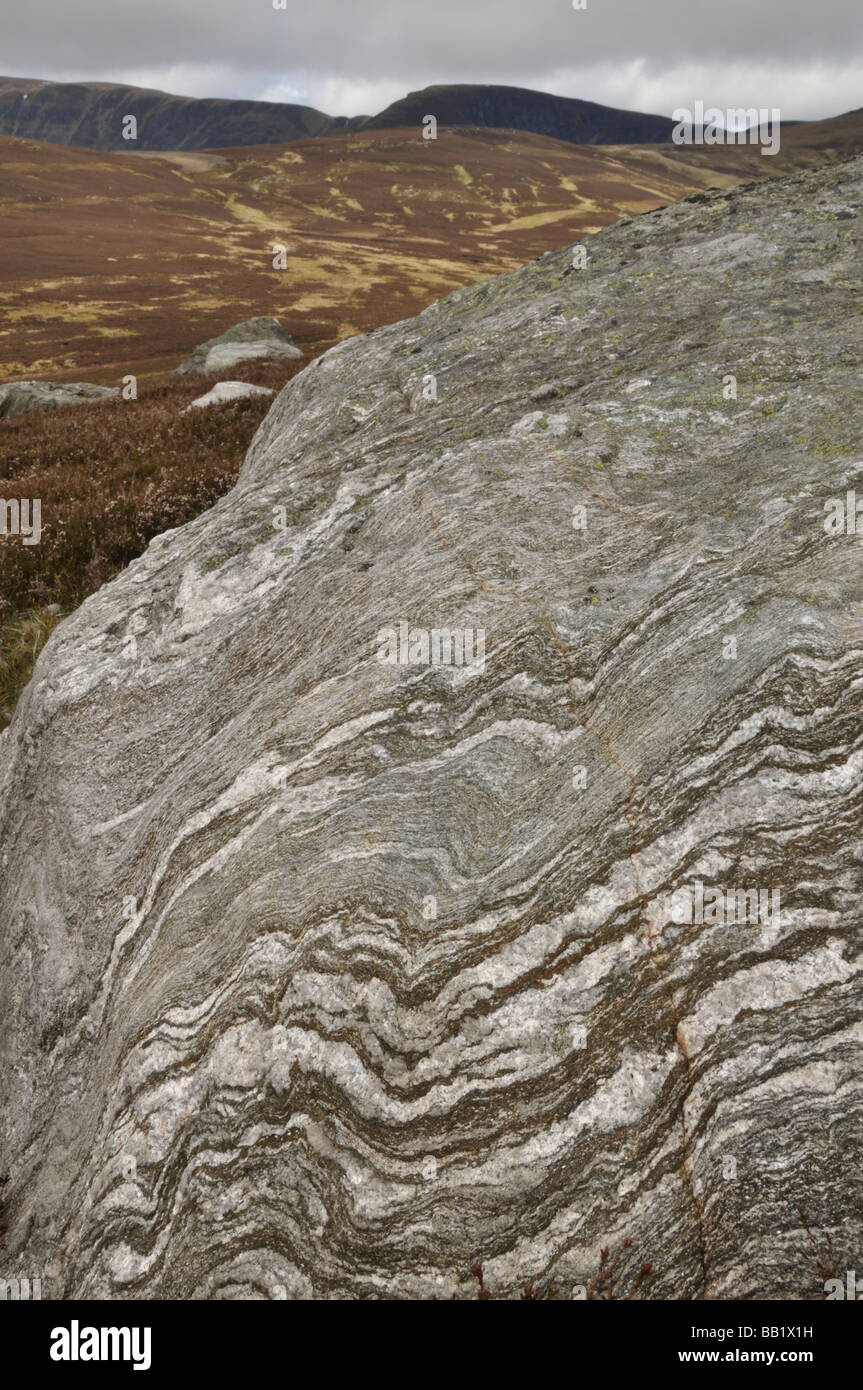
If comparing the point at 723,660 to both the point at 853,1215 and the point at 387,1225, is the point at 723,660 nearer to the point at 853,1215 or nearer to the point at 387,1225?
the point at 853,1215

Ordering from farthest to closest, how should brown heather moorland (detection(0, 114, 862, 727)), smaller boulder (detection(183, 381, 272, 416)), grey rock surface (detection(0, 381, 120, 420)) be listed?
grey rock surface (detection(0, 381, 120, 420)) → smaller boulder (detection(183, 381, 272, 416)) → brown heather moorland (detection(0, 114, 862, 727))

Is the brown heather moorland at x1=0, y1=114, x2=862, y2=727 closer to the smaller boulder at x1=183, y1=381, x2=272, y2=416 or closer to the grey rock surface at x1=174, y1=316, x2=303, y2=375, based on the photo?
the smaller boulder at x1=183, y1=381, x2=272, y2=416

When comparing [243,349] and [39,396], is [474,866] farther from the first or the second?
[243,349]

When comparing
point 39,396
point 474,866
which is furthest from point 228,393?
point 474,866

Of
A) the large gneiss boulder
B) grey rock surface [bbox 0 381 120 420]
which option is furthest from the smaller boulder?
the large gneiss boulder

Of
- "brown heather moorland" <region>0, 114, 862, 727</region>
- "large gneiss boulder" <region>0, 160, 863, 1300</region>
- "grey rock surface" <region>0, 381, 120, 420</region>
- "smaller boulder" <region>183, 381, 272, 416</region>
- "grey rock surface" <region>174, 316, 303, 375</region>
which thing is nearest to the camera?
"large gneiss boulder" <region>0, 160, 863, 1300</region>

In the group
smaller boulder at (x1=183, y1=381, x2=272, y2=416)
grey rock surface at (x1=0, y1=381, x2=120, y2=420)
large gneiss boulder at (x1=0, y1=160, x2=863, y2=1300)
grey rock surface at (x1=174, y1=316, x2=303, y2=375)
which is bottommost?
large gneiss boulder at (x1=0, y1=160, x2=863, y2=1300)
